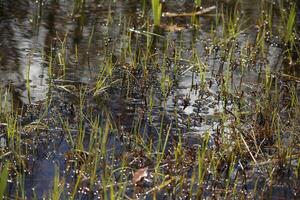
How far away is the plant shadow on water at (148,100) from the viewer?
2.79 metres

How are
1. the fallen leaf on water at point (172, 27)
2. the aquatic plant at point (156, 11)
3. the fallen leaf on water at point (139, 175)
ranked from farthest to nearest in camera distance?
the fallen leaf on water at point (172, 27) → the aquatic plant at point (156, 11) → the fallen leaf on water at point (139, 175)

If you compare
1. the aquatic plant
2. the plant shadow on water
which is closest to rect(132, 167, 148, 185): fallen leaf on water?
the plant shadow on water

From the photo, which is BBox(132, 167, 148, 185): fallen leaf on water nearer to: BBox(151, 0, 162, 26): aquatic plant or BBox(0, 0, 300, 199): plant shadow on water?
BBox(0, 0, 300, 199): plant shadow on water

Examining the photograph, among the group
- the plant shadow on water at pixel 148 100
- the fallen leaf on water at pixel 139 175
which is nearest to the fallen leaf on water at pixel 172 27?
the plant shadow on water at pixel 148 100

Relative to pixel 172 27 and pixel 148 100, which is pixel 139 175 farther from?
pixel 172 27

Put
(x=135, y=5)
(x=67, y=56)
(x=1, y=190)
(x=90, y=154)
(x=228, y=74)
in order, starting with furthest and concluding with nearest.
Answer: (x=135, y=5) → (x=67, y=56) → (x=228, y=74) → (x=90, y=154) → (x=1, y=190)

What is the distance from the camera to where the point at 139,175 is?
2795mm

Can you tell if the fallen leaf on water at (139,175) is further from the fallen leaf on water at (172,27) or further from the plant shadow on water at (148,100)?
the fallen leaf on water at (172,27)

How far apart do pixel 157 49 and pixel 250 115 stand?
1048 millimetres

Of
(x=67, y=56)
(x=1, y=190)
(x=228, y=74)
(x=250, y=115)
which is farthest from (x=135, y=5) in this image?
(x=1, y=190)

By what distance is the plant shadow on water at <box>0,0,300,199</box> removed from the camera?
2791 mm

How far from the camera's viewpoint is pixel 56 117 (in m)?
3.25

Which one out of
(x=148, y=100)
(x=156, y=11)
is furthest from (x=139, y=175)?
(x=156, y=11)

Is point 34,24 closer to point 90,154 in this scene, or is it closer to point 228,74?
point 228,74
